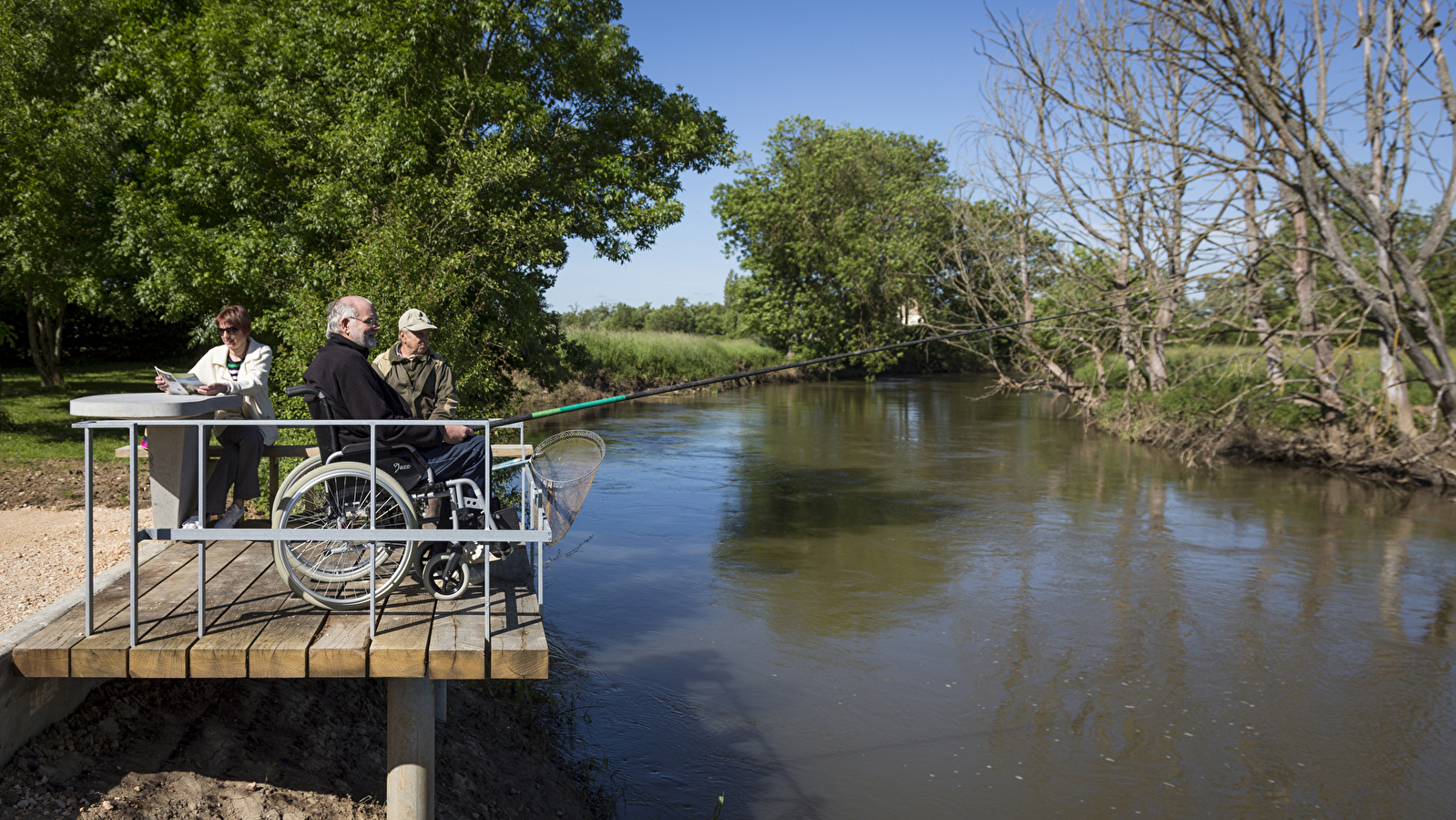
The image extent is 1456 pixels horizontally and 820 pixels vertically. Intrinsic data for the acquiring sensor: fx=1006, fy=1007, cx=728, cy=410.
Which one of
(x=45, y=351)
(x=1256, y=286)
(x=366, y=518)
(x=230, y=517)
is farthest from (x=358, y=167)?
(x=45, y=351)

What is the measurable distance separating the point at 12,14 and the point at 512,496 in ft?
37.5

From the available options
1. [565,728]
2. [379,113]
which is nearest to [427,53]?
[379,113]

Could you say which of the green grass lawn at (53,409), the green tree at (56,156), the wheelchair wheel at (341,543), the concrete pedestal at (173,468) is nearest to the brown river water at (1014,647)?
the wheelchair wheel at (341,543)

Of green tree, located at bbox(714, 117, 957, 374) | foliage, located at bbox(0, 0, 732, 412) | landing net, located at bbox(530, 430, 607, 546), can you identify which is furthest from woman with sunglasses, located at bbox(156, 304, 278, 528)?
green tree, located at bbox(714, 117, 957, 374)

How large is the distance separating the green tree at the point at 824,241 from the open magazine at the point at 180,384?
125 ft

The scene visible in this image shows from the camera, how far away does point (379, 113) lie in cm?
1216

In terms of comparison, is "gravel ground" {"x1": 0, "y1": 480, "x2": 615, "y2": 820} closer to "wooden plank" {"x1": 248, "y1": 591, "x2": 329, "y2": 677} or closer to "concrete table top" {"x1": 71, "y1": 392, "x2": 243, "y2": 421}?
"wooden plank" {"x1": 248, "y1": 591, "x2": 329, "y2": 677}

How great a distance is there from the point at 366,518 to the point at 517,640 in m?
1.06

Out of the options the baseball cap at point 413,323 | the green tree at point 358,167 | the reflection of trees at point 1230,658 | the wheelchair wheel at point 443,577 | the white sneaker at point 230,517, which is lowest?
the reflection of trees at point 1230,658

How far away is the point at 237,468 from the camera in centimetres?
593

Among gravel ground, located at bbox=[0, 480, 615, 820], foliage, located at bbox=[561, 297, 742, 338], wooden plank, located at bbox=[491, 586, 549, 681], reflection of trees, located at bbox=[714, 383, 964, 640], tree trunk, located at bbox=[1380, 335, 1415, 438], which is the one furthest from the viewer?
foliage, located at bbox=[561, 297, 742, 338]

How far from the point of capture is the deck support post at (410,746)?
414 cm

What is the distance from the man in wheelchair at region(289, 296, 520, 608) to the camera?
4605 mm

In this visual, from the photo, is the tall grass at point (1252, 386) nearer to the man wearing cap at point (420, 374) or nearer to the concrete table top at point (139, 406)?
the man wearing cap at point (420, 374)
